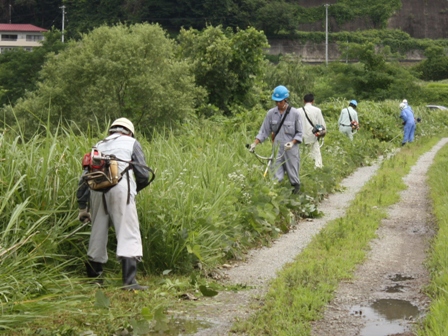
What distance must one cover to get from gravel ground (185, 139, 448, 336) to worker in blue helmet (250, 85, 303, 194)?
875mm

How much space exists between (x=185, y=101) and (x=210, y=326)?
107 feet

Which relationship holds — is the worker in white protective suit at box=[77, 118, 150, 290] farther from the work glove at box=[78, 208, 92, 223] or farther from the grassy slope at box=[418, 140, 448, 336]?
the grassy slope at box=[418, 140, 448, 336]

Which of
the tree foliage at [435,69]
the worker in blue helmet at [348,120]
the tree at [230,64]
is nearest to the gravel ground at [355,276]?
the worker in blue helmet at [348,120]

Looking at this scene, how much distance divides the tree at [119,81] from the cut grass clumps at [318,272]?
26.4 meters

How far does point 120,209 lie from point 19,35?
10470 centimetres

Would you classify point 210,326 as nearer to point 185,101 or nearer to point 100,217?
point 100,217

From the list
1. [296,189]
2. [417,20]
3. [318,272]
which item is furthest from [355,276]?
[417,20]

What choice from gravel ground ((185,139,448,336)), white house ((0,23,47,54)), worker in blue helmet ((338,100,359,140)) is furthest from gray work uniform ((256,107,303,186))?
white house ((0,23,47,54))

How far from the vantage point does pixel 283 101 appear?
11.6 m

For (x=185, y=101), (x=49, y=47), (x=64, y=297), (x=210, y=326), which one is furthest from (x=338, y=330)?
(x=49, y=47)

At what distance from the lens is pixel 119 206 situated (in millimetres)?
7078

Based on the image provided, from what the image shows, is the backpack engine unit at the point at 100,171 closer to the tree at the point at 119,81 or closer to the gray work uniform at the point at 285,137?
the gray work uniform at the point at 285,137

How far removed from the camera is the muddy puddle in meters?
6.23

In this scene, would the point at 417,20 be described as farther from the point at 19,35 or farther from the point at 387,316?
the point at 387,316
